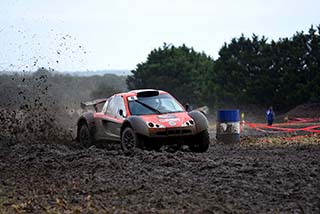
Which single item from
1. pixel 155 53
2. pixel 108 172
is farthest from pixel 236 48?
pixel 108 172

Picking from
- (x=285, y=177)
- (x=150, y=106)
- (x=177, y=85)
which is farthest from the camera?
(x=177, y=85)

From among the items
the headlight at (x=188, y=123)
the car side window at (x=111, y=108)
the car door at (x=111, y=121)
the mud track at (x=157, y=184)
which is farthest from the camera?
the car side window at (x=111, y=108)

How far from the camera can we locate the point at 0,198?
8.76m

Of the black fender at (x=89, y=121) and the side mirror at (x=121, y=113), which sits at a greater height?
Result: the side mirror at (x=121, y=113)

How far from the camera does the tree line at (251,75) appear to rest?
54562mm

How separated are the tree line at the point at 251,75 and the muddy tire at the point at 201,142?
124 ft

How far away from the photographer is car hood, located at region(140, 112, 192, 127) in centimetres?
1427

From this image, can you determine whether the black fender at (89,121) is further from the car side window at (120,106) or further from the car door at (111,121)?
the car side window at (120,106)

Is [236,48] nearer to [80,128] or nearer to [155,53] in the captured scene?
[155,53]

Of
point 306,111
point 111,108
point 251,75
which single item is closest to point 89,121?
point 111,108

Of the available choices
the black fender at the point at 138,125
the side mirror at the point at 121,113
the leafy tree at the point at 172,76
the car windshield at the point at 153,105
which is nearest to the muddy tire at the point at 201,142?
the car windshield at the point at 153,105

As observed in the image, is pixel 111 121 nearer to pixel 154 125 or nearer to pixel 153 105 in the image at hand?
pixel 153 105

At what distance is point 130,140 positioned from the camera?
574 inches

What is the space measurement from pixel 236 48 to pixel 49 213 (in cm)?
5775
